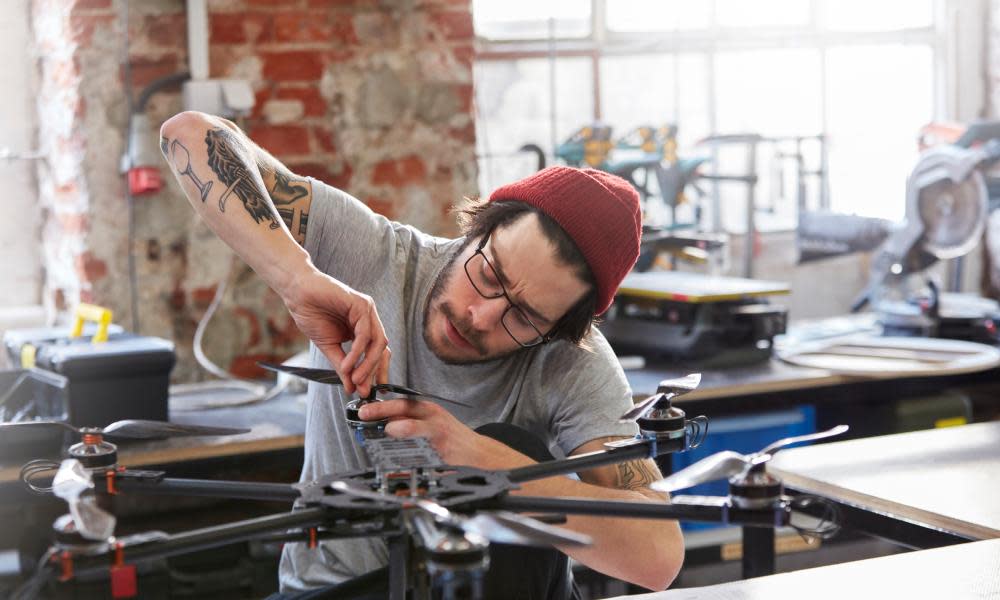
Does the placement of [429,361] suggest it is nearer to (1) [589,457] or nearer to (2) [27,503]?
(1) [589,457]

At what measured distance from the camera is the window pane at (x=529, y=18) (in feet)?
14.2

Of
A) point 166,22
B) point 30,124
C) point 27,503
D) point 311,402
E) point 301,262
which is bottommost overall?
point 27,503

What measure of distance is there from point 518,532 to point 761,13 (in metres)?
4.19

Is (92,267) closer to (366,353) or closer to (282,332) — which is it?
(282,332)

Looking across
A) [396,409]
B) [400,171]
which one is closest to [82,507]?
[396,409]

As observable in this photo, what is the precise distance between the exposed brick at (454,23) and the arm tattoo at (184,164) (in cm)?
140

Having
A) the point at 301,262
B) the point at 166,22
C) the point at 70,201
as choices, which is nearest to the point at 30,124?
the point at 70,201

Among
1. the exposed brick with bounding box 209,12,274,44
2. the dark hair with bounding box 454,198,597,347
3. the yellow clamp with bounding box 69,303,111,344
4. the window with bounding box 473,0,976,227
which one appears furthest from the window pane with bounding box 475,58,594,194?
the dark hair with bounding box 454,198,597,347

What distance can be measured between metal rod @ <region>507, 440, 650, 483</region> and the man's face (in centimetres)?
51

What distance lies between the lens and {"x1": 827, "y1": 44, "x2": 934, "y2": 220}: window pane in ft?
15.9

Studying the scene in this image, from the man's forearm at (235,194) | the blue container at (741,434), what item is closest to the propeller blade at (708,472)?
the man's forearm at (235,194)

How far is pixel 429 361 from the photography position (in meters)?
1.78

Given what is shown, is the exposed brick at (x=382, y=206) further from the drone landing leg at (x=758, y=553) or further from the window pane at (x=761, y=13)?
the window pane at (x=761, y=13)

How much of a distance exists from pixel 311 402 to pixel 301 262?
0.39 m
